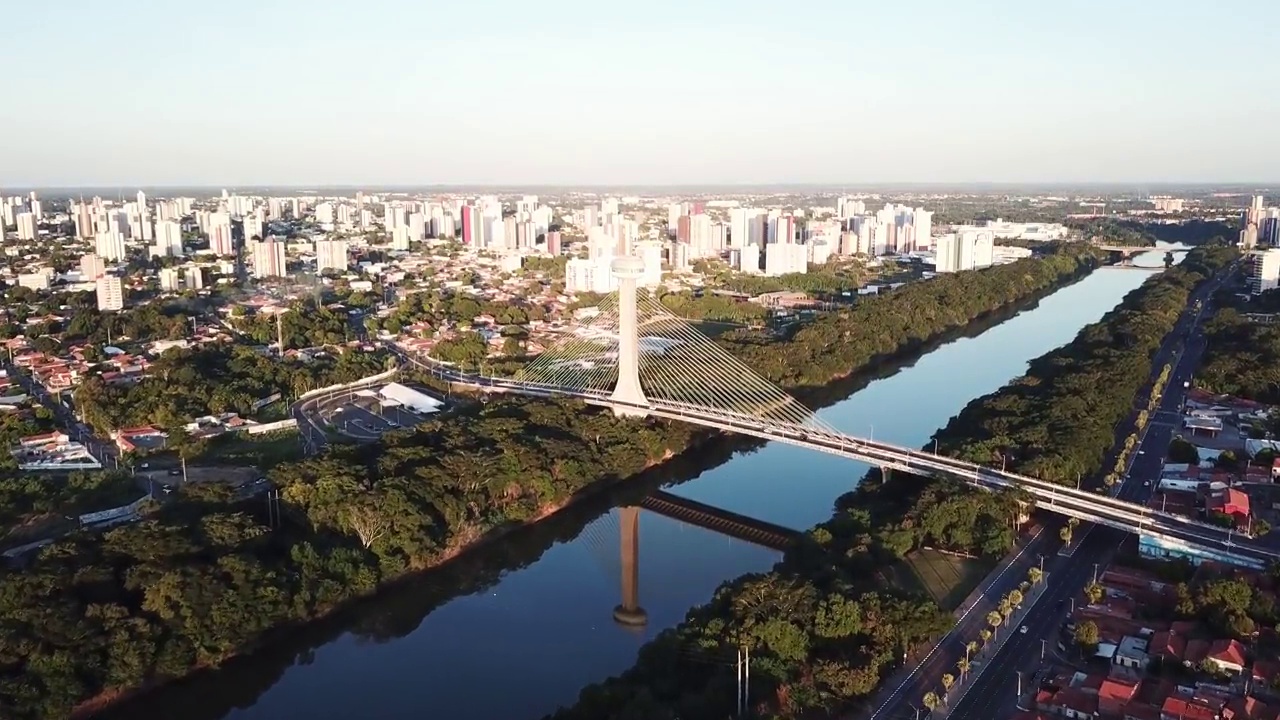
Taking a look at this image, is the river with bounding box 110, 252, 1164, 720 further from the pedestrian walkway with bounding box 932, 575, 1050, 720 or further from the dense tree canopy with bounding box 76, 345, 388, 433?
the dense tree canopy with bounding box 76, 345, 388, 433

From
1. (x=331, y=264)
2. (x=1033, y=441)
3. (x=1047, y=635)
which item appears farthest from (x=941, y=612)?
(x=331, y=264)

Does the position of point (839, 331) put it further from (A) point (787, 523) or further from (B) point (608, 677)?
(B) point (608, 677)

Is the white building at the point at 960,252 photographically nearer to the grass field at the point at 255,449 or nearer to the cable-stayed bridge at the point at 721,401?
the cable-stayed bridge at the point at 721,401

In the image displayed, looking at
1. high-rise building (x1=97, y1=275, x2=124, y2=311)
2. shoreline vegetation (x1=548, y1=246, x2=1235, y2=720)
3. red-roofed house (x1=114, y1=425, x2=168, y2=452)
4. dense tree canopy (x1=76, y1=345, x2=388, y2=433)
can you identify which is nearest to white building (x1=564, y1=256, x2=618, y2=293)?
dense tree canopy (x1=76, y1=345, x2=388, y2=433)

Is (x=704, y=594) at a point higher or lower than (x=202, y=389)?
lower

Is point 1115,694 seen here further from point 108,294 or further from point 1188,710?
point 108,294

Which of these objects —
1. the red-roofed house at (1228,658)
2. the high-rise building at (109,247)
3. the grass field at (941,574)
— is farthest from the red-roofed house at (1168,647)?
the high-rise building at (109,247)

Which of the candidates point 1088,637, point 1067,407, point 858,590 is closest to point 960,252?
point 1067,407
